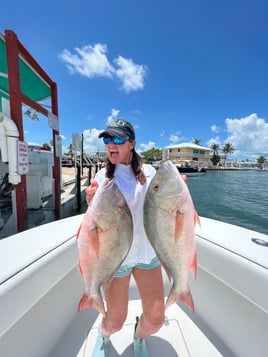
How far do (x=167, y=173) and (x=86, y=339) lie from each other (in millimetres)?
2000

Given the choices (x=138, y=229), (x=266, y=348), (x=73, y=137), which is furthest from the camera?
(x=73, y=137)

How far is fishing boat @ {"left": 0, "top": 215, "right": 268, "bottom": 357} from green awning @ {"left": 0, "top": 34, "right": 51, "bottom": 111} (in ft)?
14.5

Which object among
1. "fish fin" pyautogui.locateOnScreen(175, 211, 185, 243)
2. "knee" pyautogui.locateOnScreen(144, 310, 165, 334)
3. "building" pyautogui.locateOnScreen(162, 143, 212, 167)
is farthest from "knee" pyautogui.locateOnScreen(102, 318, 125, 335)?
"building" pyautogui.locateOnScreen(162, 143, 212, 167)

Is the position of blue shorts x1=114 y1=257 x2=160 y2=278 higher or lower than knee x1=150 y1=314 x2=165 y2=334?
higher

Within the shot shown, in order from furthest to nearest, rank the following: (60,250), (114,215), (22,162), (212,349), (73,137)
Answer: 1. (73,137)
2. (22,162)
3. (212,349)
4. (60,250)
5. (114,215)

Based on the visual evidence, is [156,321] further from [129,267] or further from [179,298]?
[129,267]

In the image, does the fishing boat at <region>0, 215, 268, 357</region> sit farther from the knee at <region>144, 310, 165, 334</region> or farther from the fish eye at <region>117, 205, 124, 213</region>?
the fish eye at <region>117, 205, 124, 213</region>

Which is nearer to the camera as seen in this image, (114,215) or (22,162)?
(114,215)

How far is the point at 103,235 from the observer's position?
1.01m

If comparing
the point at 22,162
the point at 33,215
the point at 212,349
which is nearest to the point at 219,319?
the point at 212,349

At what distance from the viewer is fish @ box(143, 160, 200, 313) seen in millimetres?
1045

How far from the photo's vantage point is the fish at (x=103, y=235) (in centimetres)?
99

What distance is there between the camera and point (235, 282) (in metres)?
1.51

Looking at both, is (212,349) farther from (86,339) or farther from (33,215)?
(33,215)
